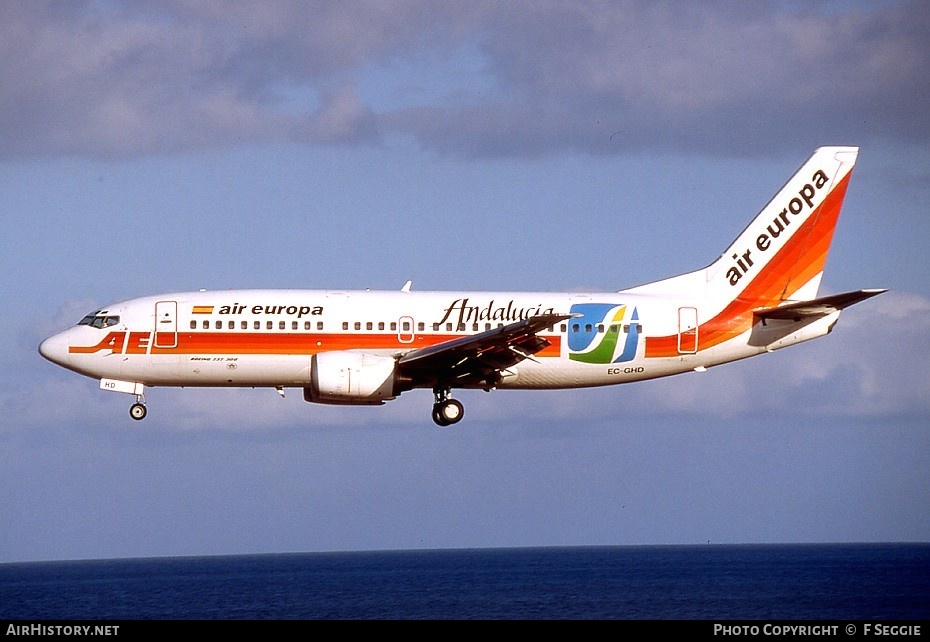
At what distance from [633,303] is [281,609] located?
96.9m

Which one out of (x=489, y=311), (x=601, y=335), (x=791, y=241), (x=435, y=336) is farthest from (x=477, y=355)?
(x=791, y=241)

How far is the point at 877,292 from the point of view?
151 ft

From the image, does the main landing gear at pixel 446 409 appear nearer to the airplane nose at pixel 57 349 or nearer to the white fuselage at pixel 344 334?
the white fuselage at pixel 344 334

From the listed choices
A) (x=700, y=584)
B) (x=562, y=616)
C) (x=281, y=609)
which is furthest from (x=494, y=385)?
(x=700, y=584)

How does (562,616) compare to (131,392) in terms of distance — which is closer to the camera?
(131,392)

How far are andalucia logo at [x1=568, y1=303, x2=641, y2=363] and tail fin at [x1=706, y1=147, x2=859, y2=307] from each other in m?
4.66

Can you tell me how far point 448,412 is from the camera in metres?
50.7

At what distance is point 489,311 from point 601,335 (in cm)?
438

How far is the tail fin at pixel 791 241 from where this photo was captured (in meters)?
54.2

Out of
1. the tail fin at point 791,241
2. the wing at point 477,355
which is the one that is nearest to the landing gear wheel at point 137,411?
the wing at point 477,355

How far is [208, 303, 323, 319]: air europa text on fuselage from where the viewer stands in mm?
49562

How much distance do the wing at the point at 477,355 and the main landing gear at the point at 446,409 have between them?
1.78ft

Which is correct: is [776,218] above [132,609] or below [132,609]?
above
